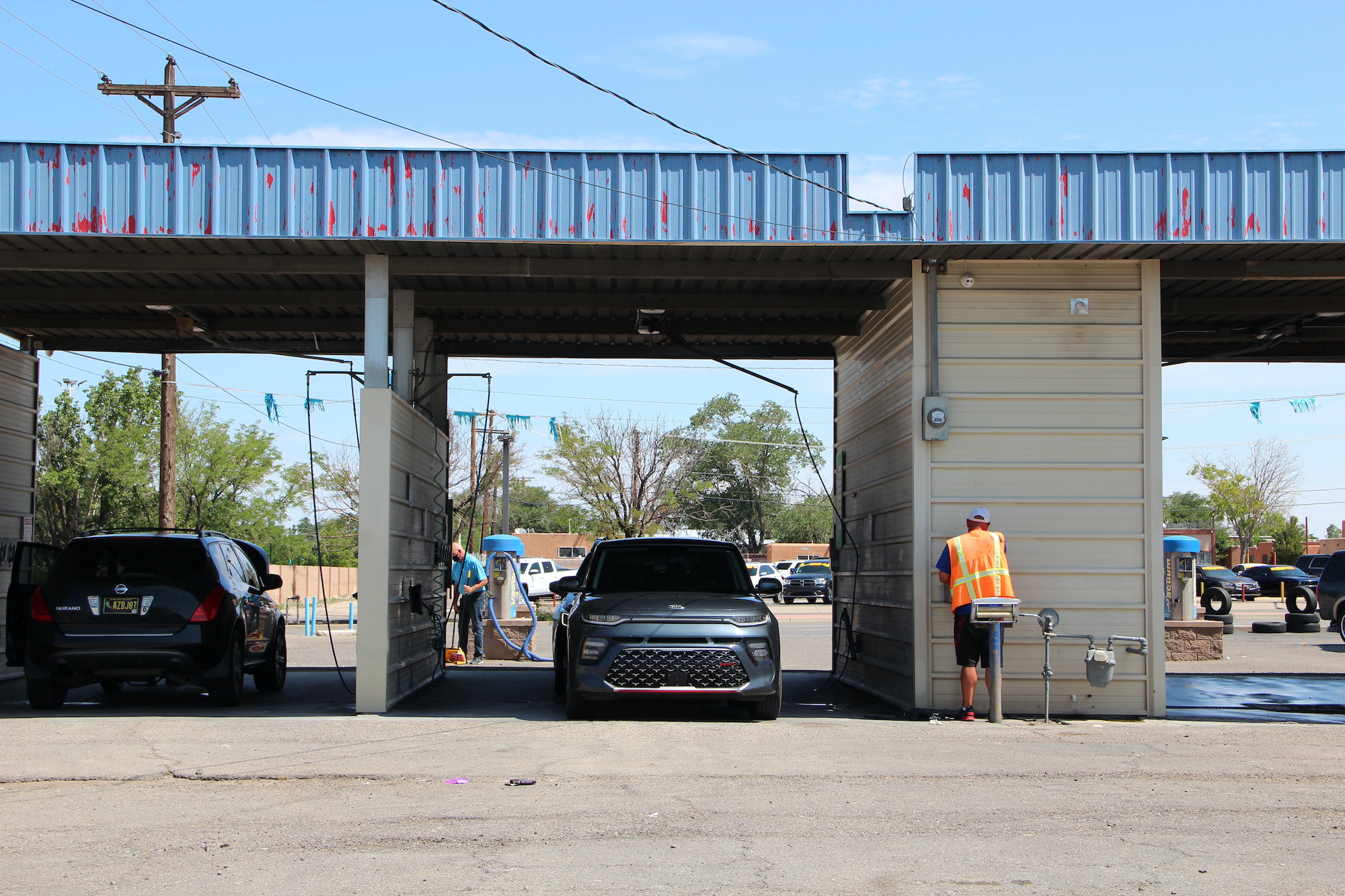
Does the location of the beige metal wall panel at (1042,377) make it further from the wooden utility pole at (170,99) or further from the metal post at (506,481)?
the metal post at (506,481)

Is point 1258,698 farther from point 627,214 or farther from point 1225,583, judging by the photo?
point 1225,583

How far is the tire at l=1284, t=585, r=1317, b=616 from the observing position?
29767mm

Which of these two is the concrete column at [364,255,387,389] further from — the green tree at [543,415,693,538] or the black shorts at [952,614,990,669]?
the green tree at [543,415,693,538]

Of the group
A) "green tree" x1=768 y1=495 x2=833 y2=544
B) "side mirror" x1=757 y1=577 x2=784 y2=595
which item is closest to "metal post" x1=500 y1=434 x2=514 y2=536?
"side mirror" x1=757 y1=577 x2=784 y2=595

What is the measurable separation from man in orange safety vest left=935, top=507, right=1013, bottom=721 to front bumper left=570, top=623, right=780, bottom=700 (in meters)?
1.75

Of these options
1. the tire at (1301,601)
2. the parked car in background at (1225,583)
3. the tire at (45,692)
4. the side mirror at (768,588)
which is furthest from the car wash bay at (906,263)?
the tire at (1301,601)

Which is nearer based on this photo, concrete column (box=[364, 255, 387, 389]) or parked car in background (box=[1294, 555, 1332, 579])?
concrete column (box=[364, 255, 387, 389])

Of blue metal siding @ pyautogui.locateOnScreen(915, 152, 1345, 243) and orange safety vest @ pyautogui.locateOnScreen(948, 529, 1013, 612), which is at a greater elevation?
blue metal siding @ pyautogui.locateOnScreen(915, 152, 1345, 243)

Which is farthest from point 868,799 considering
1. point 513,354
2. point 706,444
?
point 706,444

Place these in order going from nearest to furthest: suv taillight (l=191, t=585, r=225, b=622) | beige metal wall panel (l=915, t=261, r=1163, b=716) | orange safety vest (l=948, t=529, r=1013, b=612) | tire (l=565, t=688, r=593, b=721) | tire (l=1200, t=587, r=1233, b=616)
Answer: tire (l=565, t=688, r=593, b=721), orange safety vest (l=948, t=529, r=1013, b=612), suv taillight (l=191, t=585, r=225, b=622), beige metal wall panel (l=915, t=261, r=1163, b=716), tire (l=1200, t=587, r=1233, b=616)

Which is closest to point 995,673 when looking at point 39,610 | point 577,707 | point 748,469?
point 577,707

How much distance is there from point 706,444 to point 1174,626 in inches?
2125

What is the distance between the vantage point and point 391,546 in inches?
456

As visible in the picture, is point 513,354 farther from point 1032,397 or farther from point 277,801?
point 277,801
